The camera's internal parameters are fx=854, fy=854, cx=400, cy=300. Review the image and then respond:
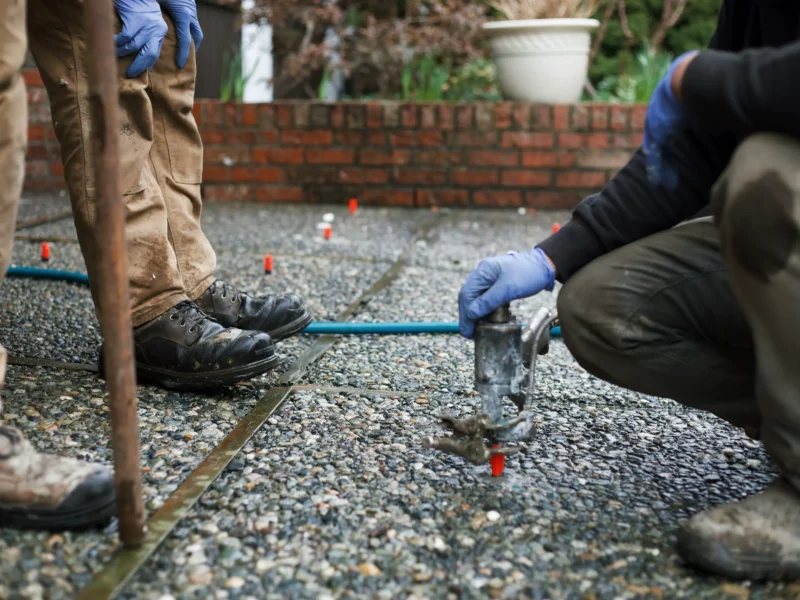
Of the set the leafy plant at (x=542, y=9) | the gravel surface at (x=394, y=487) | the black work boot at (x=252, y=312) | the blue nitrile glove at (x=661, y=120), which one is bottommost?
the gravel surface at (x=394, y=487)

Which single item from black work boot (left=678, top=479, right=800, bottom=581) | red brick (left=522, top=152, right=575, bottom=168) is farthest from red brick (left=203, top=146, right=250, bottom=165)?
black work boot (left=678, top=479, right=800, bottom=581)

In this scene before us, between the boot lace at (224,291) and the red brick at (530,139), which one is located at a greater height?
the red brick at (530,139)

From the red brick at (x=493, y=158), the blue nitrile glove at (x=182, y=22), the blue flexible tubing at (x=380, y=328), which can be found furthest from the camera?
the red brick at (x=493, y=158)

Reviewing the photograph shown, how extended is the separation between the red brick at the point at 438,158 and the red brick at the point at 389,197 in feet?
0.67

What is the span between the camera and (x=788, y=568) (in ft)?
4.15

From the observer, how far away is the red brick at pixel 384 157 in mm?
5164

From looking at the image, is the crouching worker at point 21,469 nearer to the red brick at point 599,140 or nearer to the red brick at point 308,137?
the red brick at point 308,137

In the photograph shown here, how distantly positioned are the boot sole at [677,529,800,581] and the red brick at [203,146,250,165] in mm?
4362

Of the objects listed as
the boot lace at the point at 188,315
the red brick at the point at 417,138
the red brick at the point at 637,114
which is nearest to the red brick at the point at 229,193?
the red brick at the point at 417,138

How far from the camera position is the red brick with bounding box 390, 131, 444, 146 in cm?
513

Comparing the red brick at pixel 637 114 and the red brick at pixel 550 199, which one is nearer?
the red brick at pixel 637 114

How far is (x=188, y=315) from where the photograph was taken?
2.00m

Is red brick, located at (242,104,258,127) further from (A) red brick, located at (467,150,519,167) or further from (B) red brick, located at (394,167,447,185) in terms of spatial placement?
(A) red brick, located at (467,150,519,167)

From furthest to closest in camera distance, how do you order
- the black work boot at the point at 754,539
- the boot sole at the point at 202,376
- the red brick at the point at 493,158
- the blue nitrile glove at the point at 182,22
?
1. the red brick at the point at 493,158
2. the blue nitrile glove at the point at 182,22
3. the boot sole at the point at 202,376
4. the black work boot at the point at 754,539
